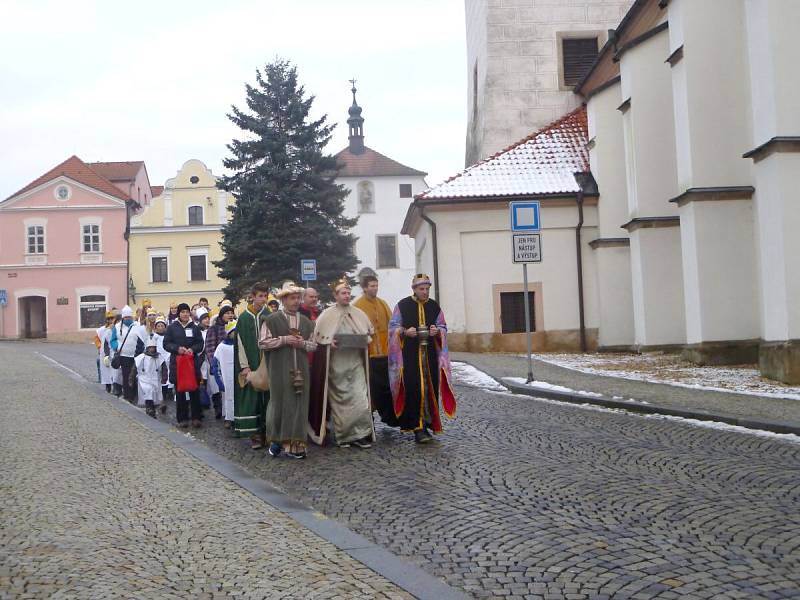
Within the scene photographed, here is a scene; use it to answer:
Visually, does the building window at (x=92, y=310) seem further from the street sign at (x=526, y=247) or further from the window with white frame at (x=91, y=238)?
the street sign at (x=526, y=247)

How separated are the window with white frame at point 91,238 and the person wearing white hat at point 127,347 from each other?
4240 centimetres

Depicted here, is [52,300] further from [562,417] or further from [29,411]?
[562,417]

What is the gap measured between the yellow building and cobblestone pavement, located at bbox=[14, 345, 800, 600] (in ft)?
160

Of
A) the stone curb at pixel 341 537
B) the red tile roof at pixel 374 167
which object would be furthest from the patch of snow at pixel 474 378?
the red tile roof at pixel 374 167

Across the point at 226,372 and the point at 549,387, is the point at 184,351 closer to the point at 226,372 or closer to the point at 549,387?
the point at 226,372

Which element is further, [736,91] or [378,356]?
[736,91]

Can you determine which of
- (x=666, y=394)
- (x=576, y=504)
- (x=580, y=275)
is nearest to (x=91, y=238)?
(x=580, y=275)

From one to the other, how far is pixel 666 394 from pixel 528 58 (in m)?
22.2

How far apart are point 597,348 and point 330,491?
64.1ft

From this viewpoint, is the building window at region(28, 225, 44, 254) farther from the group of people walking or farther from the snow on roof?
the group of people walking

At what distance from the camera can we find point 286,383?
9789mm

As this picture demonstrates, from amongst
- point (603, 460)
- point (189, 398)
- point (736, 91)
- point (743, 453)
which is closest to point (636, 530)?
point (603, 460)

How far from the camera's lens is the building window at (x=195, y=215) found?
193 ft

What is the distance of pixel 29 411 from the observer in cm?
1469
